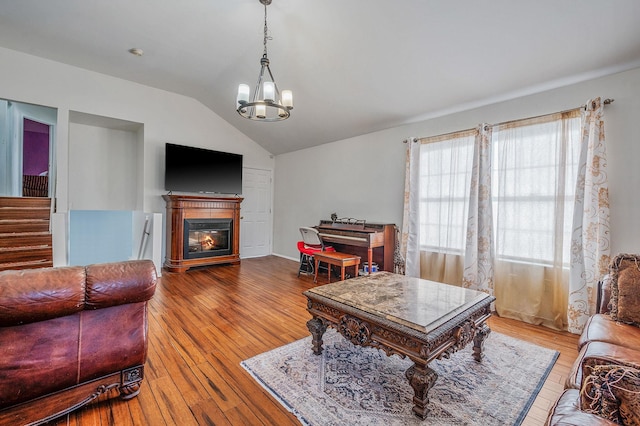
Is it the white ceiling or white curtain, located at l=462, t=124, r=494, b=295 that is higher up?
the white ceiling

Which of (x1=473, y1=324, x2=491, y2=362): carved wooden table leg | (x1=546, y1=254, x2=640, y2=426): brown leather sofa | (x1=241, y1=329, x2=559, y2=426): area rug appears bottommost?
(x1=241, y1=329, x2=559, y2=426): area rug

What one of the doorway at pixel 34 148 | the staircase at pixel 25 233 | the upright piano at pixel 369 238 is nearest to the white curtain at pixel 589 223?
the upright piano at pixel 369 238

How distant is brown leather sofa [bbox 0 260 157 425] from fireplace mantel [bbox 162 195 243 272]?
3.52 metres

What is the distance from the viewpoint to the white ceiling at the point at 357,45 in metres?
2.42

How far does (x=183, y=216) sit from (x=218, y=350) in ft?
11.0

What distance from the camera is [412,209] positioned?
4.09m

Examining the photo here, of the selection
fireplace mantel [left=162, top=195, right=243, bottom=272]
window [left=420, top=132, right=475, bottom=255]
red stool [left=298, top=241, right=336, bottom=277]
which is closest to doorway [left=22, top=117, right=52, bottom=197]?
fireplace mantel [left=162, top=195, right=243, bottom=272]

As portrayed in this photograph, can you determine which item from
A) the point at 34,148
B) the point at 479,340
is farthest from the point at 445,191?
the point at 34,148

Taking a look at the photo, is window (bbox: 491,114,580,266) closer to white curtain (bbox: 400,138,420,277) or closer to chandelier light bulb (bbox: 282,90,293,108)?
white curtain (bbox: 400,138,420,277)

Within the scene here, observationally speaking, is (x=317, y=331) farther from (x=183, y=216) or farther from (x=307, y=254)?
(x=183, y=216)

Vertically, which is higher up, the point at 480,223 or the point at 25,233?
the point at 480,223

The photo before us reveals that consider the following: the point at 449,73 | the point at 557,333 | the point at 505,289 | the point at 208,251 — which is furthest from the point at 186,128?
the point at 557,333

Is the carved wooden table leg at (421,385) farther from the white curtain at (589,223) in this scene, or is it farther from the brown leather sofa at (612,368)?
the white curtain at (589,223)

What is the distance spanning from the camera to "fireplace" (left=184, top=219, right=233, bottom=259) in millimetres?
5145
